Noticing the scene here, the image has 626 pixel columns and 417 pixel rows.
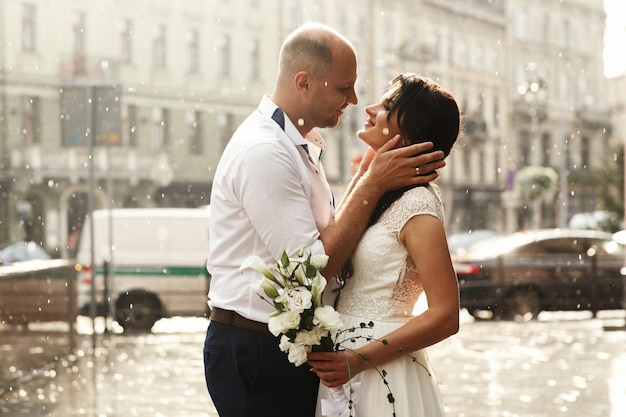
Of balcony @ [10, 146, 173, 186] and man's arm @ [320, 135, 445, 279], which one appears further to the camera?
balcony @ [10, 146, 173, 186]

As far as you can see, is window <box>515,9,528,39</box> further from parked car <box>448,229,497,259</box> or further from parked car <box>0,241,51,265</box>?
parked car <box>0,241,51,265</box>

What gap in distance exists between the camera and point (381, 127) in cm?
303

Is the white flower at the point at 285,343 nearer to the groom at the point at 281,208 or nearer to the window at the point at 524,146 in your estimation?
the groom at the point at 281,208

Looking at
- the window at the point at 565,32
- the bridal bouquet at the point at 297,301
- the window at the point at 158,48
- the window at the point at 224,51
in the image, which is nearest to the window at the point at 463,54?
the window at the point at 565,32

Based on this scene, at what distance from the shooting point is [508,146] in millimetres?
48812

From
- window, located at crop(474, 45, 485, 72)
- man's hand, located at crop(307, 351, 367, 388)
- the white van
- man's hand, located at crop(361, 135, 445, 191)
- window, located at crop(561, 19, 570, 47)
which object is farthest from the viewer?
window, located at crop(561, 19, 570, 47)

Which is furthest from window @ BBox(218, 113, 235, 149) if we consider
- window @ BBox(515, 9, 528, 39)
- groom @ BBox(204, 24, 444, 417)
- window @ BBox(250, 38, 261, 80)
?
groom @ BBox(204, 24, 444, 417)

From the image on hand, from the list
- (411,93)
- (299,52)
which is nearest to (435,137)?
(411,93)

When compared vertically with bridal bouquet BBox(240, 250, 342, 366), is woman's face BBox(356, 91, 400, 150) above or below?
above

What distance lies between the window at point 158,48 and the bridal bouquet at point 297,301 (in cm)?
3155

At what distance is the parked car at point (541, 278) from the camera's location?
48.3ft

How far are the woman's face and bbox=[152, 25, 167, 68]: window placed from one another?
3114 centimetres

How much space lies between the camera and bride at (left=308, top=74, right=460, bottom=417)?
2.84 meters

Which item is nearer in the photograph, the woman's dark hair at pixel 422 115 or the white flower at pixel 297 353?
the white flower at pixel 297 353
